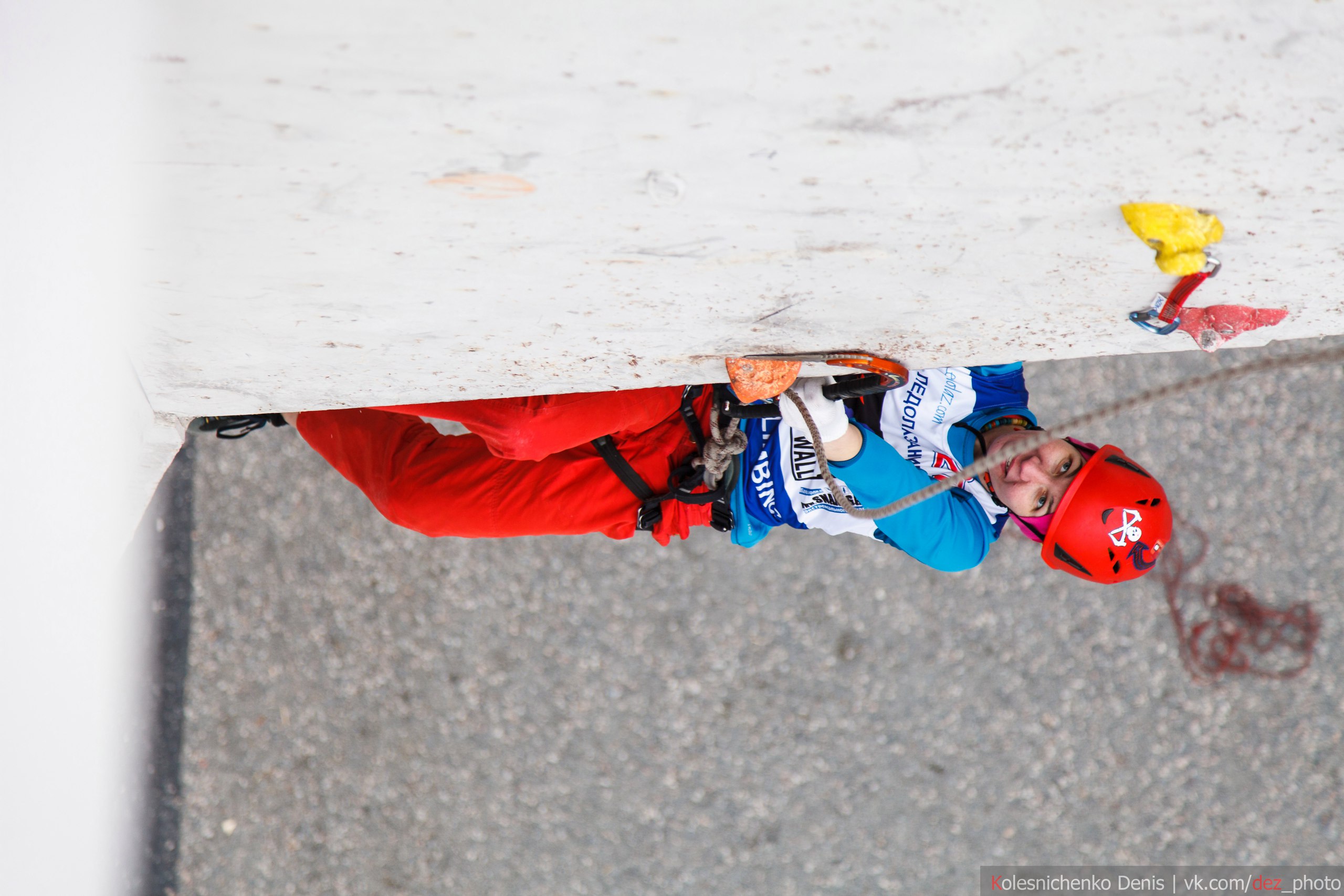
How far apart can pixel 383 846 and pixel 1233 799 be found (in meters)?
2.66

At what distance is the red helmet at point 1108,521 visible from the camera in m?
1.73

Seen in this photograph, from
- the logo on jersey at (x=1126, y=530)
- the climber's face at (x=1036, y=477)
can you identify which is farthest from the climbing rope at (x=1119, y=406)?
the logo on jersey at (x=1126, y=530)

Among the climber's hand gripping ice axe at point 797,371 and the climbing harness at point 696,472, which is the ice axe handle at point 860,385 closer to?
the climber's hand gripping ice axe at point 797,371

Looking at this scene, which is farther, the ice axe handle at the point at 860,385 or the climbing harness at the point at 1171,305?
the ice axe handle at the point at 860,385

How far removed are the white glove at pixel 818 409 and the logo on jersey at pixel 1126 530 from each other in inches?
29.5

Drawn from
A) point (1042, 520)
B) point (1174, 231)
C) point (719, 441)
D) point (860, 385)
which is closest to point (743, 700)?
point (1042, 520)

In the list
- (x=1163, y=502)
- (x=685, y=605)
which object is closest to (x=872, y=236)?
(x=1163, y=502)

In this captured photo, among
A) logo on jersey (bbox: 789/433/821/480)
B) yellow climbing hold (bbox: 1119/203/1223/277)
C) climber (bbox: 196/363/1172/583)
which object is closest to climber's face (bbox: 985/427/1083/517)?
climber (bbox: 196/363/1172/583)

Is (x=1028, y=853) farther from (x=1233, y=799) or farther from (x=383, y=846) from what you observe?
(x=383, y=846)

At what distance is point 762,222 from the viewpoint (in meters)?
0.81

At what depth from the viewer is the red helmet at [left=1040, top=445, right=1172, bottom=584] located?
1734 mm

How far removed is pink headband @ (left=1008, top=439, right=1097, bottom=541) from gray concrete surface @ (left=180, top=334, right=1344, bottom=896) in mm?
730
